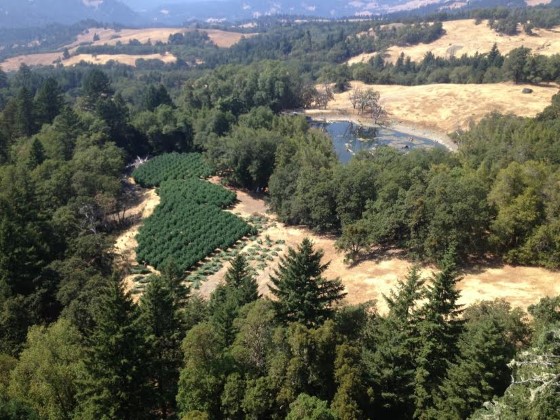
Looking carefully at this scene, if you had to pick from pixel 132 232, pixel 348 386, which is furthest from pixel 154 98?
pixel 348 386

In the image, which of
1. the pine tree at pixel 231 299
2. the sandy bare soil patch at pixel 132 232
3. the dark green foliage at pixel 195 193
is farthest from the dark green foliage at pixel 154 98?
the pine tree at pixel 231 299

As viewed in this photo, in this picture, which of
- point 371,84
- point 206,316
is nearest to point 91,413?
point 206,316

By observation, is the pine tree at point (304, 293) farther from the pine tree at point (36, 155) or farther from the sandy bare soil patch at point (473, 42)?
the sandy bare soil patch at point (473, 42)

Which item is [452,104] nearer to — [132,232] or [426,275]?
[426,275]

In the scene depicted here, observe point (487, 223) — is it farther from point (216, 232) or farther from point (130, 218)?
point (130, 218)

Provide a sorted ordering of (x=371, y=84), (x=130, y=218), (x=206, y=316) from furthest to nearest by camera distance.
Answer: (x=371, y=84)
(x=130, y=218)
(x=206, y=316)
